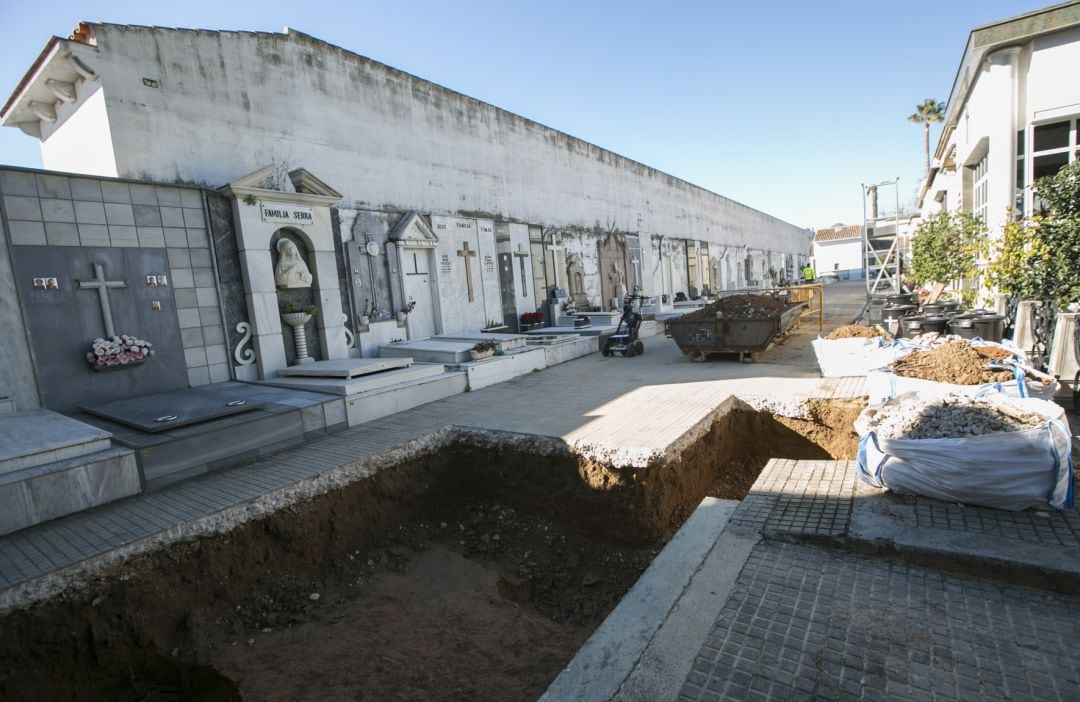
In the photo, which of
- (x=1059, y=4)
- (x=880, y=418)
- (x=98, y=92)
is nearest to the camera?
(x=880, y=418)

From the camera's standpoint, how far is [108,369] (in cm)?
631

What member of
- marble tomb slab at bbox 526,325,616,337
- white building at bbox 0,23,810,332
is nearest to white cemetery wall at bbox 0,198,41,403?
white building at bbox 0,23,810,332

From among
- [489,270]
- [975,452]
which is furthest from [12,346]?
[489,270]

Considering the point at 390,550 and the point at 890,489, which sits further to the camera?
the point at 390,550

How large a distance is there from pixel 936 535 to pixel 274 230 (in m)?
8.44

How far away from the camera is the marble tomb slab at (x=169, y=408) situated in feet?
17.0

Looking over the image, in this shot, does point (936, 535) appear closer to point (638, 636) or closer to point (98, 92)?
point (638, 636)

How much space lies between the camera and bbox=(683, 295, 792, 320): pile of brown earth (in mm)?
9820

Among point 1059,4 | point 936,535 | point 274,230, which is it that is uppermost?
point 1059,4

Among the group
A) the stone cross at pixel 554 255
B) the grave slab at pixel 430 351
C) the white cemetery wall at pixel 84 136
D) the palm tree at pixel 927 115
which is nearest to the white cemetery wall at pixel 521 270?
the stone cross at pixel 554 255

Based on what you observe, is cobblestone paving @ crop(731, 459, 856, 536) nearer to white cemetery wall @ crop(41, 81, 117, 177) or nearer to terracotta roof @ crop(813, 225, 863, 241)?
white cemetery wall @ crop(41, 81, 117, 177)

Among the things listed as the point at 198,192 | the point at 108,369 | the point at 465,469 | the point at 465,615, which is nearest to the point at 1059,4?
the point at 465,469

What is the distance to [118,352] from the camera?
6312 millimetres

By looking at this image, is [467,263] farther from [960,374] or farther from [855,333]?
[960,374]
